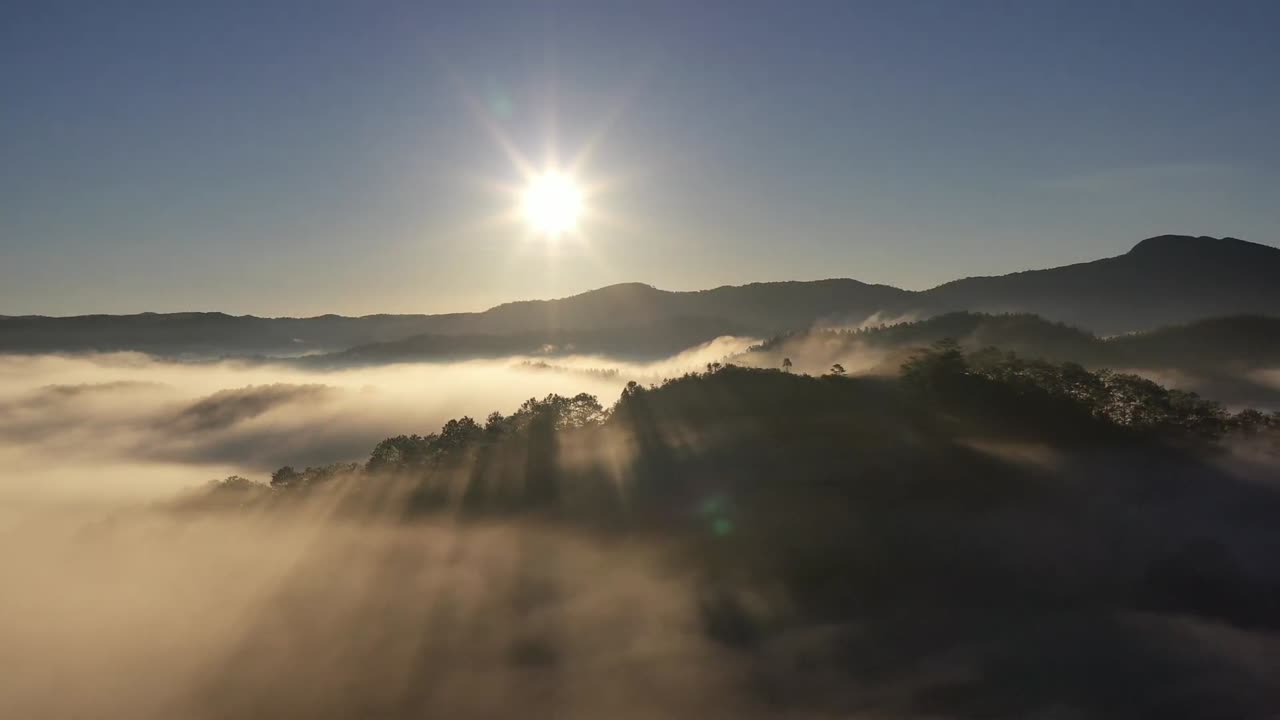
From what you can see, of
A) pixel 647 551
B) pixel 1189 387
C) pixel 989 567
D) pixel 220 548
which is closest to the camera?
pixel 989 567

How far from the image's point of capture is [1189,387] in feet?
646

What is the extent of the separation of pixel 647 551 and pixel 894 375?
5256cm

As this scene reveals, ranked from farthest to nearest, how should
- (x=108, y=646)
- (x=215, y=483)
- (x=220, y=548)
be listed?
(x=215, y=483) < (x=220, y=548) < (x=108, y=646)

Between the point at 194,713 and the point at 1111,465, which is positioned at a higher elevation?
the point at 1111,465

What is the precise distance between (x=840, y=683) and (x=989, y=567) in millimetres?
21013

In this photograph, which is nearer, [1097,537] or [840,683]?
[840,683]

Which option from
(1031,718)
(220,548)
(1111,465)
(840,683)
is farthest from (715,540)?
(220,548)

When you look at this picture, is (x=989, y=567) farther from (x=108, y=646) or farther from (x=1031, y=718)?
(x=108, y=646)

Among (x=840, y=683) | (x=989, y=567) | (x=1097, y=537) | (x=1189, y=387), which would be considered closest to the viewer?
(x=840, y=683)

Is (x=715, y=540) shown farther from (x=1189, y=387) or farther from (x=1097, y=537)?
(x=1189, y=387)

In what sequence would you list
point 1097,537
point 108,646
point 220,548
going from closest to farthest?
point 1097,537
point 108,646
point 220,548

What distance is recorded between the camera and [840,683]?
49375 millimetres

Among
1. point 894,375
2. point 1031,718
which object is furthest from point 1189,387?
point 1031,718

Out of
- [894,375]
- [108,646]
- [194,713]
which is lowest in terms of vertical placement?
[108,646]
